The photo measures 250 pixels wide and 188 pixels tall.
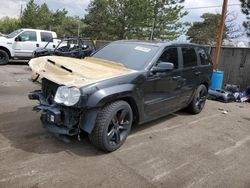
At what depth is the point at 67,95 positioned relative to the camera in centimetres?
375

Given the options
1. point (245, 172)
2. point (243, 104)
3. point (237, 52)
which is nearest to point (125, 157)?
point (245, 172)

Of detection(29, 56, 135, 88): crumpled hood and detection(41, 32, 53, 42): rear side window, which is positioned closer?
detection(29, 56, 135, 88): crumpled hood

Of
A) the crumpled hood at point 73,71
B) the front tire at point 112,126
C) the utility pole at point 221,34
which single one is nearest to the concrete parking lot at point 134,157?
the front tire at point 112,126

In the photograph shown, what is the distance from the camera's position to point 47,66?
4.50 m

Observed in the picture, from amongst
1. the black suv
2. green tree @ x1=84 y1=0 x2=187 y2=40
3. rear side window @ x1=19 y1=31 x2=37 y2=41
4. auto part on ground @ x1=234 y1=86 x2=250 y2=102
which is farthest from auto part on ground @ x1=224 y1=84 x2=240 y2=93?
green tree @ x1=84 y1=0 x2=187 y2=40

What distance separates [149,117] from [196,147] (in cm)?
93

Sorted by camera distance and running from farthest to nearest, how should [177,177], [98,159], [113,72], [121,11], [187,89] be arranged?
1. [121,11]
2. [187,89]
3. [113,72]
4. [98,159]
5. [177,177]

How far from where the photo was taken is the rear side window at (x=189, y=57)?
5898 millimetres

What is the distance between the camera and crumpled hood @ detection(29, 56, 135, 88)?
3.88 m

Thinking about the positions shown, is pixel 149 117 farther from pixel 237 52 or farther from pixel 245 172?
pixel 237 52

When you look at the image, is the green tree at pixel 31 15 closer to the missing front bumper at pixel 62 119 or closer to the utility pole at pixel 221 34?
the utility pole at pixel 221 34

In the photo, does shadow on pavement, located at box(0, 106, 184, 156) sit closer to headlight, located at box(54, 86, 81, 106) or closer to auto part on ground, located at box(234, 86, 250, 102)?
headlight, located at box(54, 86, 81, 106)

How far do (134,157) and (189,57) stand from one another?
2906 millimetres

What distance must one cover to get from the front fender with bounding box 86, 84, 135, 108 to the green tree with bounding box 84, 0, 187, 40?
857 inches
